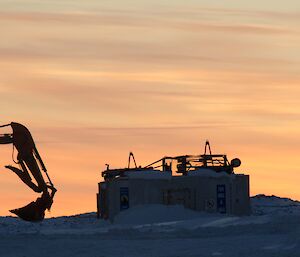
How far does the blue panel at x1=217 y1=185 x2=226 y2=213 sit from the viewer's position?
85.1 meters

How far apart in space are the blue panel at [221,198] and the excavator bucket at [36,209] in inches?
530

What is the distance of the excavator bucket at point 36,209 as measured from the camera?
252 ft

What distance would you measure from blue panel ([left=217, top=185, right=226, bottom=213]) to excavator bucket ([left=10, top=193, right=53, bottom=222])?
13457 mm

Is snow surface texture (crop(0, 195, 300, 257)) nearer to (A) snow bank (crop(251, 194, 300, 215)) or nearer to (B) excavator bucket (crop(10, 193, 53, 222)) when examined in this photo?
(B) excavator bucket (crop(10, 193, 53, 222))

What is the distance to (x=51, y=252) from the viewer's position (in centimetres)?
5450

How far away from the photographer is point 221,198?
85.2m

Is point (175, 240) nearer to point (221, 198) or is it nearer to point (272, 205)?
point (221, 198)

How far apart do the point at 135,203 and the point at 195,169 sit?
4905 mm

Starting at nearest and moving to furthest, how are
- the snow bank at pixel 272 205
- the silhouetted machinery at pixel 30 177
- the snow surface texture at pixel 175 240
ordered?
the snow surface texture at pixel 175 240, the silhouetted machinery at pixel 30 177, the snow bank at pixel 272 205

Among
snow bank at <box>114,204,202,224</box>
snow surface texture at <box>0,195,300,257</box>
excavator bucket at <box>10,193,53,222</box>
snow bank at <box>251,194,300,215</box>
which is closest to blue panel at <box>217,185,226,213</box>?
snow bank at <box>114,204,202,224</box>

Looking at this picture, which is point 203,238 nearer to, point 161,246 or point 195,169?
point 161,246

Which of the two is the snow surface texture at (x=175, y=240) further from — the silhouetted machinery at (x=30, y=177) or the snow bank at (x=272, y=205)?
the snow bank at (x=272, y=205)

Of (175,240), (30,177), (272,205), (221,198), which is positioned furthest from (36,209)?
(272,205)

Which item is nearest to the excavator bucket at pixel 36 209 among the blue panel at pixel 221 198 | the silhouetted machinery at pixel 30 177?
the silhouetted machinery at pixel 30 177
